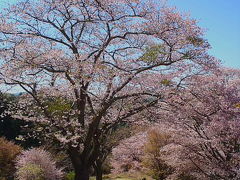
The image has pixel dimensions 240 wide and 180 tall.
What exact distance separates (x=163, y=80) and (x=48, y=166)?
15018 mm

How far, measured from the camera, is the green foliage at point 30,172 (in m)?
20.7

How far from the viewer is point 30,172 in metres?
20.9

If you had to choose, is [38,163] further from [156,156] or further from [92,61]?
[92,61]

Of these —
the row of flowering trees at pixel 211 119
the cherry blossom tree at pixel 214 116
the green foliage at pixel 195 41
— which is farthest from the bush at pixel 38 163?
the green foliage at pixel 195 41

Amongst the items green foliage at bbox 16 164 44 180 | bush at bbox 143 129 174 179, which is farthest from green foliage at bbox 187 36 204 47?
green foliage at bbox 16 164 44 180

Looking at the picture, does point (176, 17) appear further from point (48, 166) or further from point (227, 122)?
point (48, 166)

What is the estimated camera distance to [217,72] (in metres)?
10.3

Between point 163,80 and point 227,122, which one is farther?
point 227,122

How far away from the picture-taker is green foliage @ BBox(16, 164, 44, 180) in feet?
67.8

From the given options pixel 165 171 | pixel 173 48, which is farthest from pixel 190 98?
pixel 165 171

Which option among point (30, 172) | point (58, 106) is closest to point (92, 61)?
→ point (58, 106)

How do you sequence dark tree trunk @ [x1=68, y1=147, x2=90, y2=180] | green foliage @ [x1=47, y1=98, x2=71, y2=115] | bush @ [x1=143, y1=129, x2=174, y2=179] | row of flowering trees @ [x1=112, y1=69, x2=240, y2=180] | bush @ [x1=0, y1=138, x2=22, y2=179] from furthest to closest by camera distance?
1. bush @ [x1=0, y1=138, x2=22, y2=179]
2. bush @ [x1=143, y1=129, x2=174, y2=179]
3. dark tree trunk @ [x1=68, y1=147, x2=90, y2=180]
4. green foliage @ [x1=47, y1=98, x2=71, y2=115]
5. row of flowering trees @ [x1=112, y1=69, x2=240, y2=180]

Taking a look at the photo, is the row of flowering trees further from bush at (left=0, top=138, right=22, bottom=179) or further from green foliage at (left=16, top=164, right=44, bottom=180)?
bush at (left=0, top=138, right=22, bottom=179)

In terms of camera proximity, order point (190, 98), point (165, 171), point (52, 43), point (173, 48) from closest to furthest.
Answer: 1. point (173, 48)
2. point (190, 98)
3. point (52, 43)
4. point (165, 171)
